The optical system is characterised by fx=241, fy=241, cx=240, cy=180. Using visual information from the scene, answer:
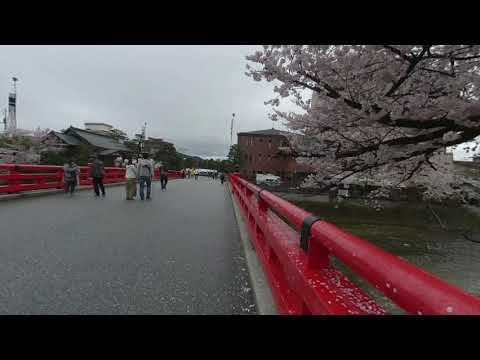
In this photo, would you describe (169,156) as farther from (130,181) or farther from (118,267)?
(118,267)

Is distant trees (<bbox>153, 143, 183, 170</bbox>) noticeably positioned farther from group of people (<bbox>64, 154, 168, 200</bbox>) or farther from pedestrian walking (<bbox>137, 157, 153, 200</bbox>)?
pedestrian walking (<bbox>137, 157, 153, 200</bbox>)

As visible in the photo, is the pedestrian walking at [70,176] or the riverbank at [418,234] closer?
the riverbank at [418,234]

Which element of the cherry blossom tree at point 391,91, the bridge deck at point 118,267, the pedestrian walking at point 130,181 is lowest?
the bridge deck at point 118,267

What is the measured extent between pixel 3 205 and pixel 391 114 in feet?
30.6

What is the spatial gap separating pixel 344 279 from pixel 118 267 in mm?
2623

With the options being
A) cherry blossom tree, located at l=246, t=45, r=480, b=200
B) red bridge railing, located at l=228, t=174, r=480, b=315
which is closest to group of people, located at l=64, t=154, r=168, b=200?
cherry blossom tree, located at l=246, t=45, r=480, b=200

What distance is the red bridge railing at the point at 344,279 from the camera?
2.15 feet

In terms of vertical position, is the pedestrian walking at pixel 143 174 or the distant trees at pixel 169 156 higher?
the distant trees at pixel 169 156

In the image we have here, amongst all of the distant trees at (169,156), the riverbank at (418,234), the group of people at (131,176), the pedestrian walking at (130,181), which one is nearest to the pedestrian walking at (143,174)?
the group of people at (131,176)

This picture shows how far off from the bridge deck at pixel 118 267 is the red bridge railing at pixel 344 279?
29.3 inches

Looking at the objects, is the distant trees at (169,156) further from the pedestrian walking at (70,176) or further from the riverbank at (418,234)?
the pedestrian walking at (70,176)

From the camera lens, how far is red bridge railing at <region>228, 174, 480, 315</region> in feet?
2.15

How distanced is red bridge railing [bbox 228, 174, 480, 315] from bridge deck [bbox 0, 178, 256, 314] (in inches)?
29.3
